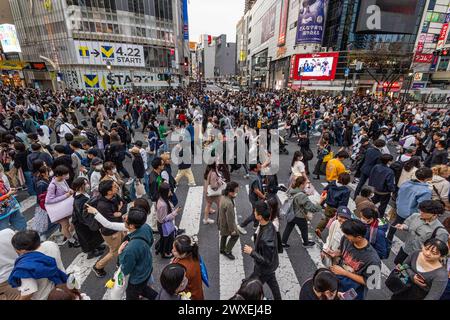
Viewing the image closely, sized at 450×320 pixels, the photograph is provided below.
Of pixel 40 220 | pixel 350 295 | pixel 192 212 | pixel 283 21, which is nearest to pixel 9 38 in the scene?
pixel 283 21

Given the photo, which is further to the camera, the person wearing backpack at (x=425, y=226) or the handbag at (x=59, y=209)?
the handbag at (x=59, y=209)

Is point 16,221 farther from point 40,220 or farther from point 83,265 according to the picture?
point 83,265

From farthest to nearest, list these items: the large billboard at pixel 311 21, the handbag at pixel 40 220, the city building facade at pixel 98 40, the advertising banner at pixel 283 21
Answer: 1. the advertising banner at pixel 283 21
2. the large billboard at pixel 311 21
3. the city building facade at pixel 98 40
4. the handbag at pixel 40 220

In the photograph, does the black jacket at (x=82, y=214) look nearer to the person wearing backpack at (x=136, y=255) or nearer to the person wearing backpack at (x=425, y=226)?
the person wearing backpack at (x=136, y=255)

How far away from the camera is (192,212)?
6.41 meters

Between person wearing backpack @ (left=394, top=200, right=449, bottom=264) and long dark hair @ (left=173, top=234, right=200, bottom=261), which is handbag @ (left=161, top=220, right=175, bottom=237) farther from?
person wearing backpack @ (left=394, top=200, right=449, bottom=264)

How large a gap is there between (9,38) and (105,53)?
2377 cm

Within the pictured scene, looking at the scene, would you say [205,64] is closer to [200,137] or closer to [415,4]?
[415,4]

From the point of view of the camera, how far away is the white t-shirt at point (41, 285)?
2291mm

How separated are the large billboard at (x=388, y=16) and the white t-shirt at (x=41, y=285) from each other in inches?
2012

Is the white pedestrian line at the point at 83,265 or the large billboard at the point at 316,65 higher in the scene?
the large billboard at the point at 316,65

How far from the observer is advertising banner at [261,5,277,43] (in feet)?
207

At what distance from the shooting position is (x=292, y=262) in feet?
14.9

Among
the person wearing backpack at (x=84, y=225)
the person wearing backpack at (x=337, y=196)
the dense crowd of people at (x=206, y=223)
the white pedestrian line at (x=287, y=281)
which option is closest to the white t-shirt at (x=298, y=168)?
the dense crowd of people at (x=206, y=223)
